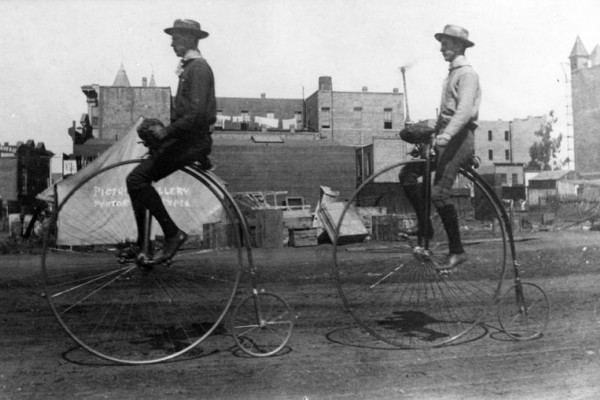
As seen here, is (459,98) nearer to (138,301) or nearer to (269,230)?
(138,301)

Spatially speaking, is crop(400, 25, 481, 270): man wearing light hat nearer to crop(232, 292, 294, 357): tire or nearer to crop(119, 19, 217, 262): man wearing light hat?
crop(232, 292, 294, 357): tire

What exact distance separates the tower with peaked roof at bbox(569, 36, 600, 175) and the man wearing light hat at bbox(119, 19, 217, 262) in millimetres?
3891

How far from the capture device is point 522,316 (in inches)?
209

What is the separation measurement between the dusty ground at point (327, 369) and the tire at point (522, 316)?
0.34ft

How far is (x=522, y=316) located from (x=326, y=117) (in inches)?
2332

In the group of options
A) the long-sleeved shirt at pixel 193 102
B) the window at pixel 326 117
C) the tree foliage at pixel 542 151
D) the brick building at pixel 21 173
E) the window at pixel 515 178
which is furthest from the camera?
the tree foliage at pixel 542 151

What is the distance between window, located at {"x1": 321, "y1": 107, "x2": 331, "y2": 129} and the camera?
63406mm

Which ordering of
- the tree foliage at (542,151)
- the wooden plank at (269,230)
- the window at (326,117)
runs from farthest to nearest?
the tree foliage at (542,151) → the window at (326,117) → the wooden plank at (269,230)

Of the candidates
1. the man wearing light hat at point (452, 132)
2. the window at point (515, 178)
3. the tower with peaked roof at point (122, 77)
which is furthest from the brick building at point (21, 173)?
the window at point (515, 178)

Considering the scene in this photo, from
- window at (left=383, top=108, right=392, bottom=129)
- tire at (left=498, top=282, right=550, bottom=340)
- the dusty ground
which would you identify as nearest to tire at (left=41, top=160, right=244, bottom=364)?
the dusty ground

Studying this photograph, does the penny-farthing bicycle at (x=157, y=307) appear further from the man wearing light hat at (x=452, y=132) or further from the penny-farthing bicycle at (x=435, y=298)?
the man wearing light hat at (x=452, y=132)

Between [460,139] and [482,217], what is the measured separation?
290cm

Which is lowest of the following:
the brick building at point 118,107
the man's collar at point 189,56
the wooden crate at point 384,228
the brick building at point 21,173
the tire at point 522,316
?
the tire at point 522,316

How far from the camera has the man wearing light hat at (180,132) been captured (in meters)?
4.13
